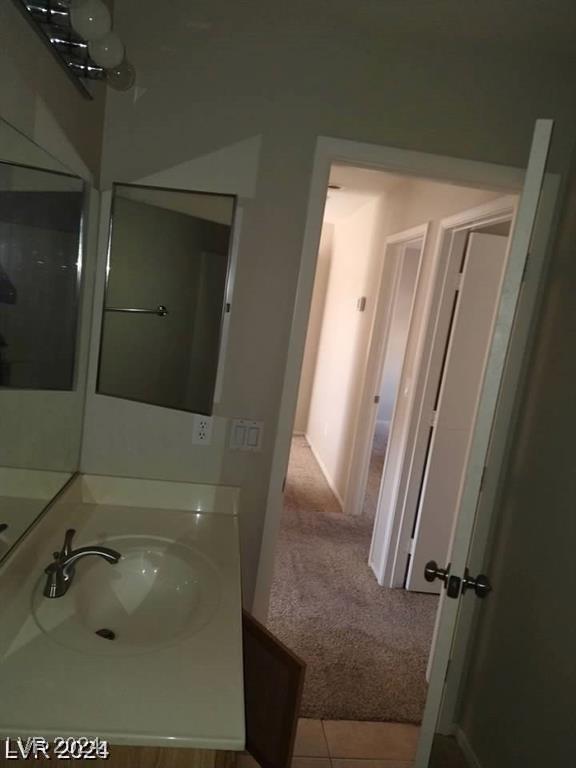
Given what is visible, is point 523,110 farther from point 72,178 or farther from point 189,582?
point 189,582

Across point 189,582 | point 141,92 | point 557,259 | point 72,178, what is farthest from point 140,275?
point 557,259

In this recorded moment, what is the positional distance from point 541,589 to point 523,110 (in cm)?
155

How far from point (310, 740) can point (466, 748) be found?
0.58 metres

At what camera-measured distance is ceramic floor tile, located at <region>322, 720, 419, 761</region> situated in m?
1.83

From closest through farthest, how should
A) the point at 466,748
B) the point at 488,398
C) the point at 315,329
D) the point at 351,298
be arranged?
1. the point at 488,398
2. the point at 466,748
3. the point at 351,298
4. the point at 315,329

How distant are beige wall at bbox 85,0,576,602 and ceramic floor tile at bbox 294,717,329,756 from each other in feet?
3.35

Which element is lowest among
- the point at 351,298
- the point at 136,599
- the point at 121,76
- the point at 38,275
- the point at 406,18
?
the point at 136,599

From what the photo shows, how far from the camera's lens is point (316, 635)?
2393mm

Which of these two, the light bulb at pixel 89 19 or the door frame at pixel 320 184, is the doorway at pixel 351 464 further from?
the light bulb at pixel 89 19

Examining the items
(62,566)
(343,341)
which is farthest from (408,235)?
(62,566)

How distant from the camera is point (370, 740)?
189 cm

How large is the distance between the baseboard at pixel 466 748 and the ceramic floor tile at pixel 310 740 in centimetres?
52

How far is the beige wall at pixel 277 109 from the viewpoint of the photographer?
154 cm

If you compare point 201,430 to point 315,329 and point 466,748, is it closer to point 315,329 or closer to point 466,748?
point 466,748
